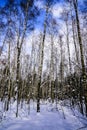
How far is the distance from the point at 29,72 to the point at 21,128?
26.7 m

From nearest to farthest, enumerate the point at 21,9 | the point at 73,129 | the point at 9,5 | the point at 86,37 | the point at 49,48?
1. the point at 73,129
2. the point at 21,9
3. the point at 9,5
4. the point at 86,37
5. the point at 49,48

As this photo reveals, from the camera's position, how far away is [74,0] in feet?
36.0

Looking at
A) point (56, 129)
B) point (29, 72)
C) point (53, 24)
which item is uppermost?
point (53, 24)

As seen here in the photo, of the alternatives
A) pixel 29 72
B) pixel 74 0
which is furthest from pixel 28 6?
pixel 29 72

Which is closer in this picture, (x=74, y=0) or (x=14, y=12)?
(x=74, y=0)

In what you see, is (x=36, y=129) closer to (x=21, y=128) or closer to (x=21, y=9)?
(x=21, y=128)

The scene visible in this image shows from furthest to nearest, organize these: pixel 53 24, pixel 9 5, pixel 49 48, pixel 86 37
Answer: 1. pixel 49 48
2. pixel 53 24
3. pixel 86 37
4. pixel 9 5

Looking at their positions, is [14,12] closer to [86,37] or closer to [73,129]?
[86,37]

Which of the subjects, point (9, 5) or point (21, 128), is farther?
point (9, 5)

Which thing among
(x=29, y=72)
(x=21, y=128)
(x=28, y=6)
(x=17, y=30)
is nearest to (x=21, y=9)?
(x=28, y=6)

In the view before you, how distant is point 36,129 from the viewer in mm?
6887

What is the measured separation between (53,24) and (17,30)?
21.3 ft

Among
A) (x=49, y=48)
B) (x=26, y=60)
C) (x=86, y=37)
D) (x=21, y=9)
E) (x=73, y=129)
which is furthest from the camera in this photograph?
(x=26, y=60)

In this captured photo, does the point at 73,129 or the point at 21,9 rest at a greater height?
the point at 21,9
